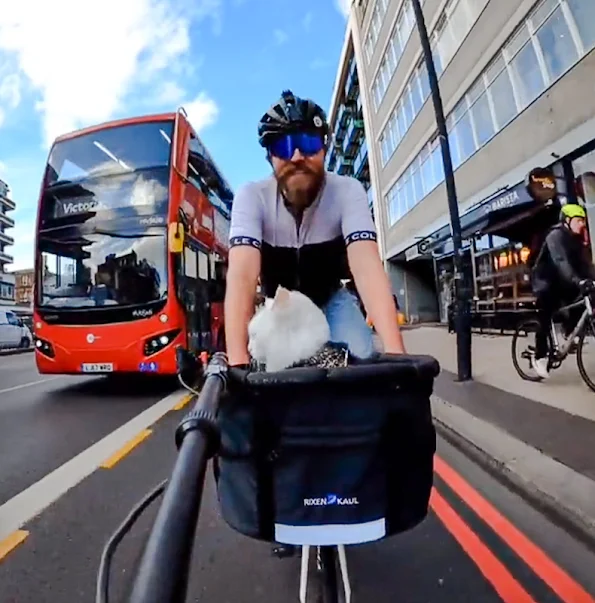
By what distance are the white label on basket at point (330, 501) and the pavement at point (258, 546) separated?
359 mm

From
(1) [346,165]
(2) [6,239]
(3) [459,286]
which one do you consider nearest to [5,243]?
(2) [6,239]

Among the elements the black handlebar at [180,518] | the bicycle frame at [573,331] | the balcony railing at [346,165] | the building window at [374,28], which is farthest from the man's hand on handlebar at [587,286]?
the balcony railing at [346,165]

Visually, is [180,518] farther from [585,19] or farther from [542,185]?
[585,19]

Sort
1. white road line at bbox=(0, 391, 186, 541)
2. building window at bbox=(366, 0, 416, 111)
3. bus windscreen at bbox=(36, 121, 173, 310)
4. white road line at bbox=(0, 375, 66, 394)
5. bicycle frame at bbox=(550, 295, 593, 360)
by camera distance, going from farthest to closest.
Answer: building window at bbox=(366, 0, 416, 111)
white road line at bbox=(0, 375, 66, 394)
bus windscreen at bbox=(36, 121, 173, 310)
bicycle frame at bbox=(550, 295, 593, 360)
white road line at bbox=(0, 391, 186, 541)

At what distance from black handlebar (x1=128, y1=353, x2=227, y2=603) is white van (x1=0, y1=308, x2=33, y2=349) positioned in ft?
A: 88.1

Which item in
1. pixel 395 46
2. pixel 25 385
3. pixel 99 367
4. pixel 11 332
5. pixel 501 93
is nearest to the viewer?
pixel 99 367

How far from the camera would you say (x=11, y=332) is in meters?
26.2

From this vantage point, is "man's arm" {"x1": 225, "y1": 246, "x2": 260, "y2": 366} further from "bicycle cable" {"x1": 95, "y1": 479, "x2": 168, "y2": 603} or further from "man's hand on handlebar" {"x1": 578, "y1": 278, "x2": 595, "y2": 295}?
"man's hand on handlebar" {"x1": 578, "y1": 278, "x2": 595, "y2": 295}

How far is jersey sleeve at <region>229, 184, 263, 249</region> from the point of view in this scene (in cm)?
203

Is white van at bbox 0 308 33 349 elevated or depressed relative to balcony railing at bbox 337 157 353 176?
depressed

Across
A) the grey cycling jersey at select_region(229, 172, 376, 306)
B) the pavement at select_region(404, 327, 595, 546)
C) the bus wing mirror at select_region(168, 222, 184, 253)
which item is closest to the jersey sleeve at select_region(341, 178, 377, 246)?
the grey cycling jersey at select_region(229, 172, 376, 306)

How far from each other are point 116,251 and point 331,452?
8402mm

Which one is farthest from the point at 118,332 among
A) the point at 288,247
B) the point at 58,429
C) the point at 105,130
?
the point at 288,247

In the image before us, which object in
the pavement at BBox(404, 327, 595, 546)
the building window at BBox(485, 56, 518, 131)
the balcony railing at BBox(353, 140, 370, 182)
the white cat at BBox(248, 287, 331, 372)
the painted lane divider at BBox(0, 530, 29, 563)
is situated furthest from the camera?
the balcony railing at BBox(353, 140, 370, 182)
